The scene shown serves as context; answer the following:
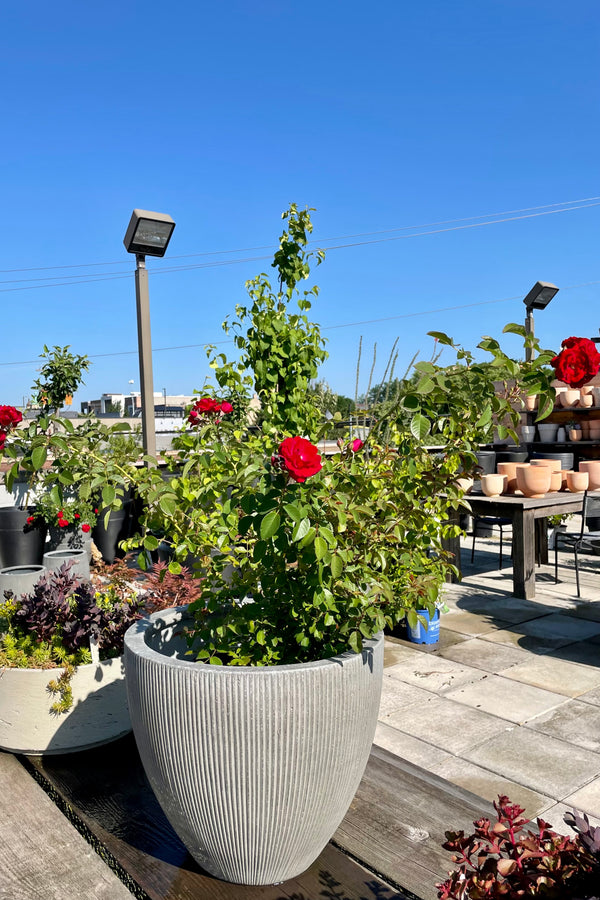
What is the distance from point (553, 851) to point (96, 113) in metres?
12.3

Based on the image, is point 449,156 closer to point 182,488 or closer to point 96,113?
point 96,113

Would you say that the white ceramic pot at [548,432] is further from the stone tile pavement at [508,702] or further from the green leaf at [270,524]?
the green leaf at [270,524]

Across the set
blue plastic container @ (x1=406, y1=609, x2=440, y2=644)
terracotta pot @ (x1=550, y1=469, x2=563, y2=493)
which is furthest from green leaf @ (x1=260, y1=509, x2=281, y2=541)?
terracotta pot @ (x1=550, y1=469, x2=563, y2=493)

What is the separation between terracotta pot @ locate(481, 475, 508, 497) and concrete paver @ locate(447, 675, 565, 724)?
2238 mm

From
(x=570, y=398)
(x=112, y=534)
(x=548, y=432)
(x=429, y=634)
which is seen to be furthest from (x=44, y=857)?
(x=548, y=432)

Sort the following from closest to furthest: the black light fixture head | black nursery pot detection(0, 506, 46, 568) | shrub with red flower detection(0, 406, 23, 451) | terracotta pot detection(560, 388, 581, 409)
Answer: shrub with red flower detection(0, 406, 23, 451)
black nursery pot detection(0, 506, 46, 568)
terracotta pot detection(560, 388, 581, 409)
the black light fixture head

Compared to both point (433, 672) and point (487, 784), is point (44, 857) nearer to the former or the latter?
point (487, 784)

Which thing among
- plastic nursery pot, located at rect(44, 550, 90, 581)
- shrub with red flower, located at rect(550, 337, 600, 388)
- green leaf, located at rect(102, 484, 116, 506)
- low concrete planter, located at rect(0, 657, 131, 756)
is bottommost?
low concrete planter, located at rect(0, 657, 131, 756)

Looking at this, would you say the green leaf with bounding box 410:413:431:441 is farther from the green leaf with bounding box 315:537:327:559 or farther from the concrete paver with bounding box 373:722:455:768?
the concrete paver with bounding box 373:722:455:768

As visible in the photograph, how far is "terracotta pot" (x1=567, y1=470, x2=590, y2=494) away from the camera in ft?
18.9

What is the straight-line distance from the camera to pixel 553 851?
→ 3.49 ft

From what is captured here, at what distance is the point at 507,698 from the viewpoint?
10.9 ft

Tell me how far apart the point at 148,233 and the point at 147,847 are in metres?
4.09

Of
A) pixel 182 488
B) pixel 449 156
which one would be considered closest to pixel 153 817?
pixel 182 488
